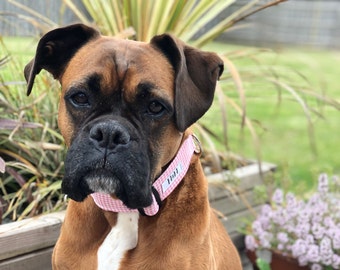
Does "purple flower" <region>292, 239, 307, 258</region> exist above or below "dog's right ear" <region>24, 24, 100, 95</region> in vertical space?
below

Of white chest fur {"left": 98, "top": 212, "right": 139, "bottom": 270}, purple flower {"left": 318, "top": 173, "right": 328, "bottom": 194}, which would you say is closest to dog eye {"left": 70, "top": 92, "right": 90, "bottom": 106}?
white chest fur {"left": 98, "top": 212, "right": 139, "bottom": 270}

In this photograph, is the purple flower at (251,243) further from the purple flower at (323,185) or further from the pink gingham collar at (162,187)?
the pink gingham collar at (162,187)

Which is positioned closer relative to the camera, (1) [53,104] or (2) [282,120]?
(1) [53,104]

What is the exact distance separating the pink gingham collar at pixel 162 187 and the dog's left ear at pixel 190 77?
189 millimetres

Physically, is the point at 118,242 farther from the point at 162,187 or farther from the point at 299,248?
the point at 299,248

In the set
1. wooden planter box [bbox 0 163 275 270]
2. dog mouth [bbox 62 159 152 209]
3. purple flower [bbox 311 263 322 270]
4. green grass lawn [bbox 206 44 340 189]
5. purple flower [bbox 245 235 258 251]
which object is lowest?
green grass lawn [bbox 206 44 340 189]

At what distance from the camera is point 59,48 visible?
2668 millimetres

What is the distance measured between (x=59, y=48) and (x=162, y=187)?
696 millimetres

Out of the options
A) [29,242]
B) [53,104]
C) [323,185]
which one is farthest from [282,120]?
[29,242]

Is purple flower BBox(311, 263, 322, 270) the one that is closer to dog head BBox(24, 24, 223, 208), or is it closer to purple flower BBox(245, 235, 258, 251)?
purple flower BBox(245, 235, 258, 251)

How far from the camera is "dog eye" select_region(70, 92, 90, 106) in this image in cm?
245

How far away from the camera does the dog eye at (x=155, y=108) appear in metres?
2.45

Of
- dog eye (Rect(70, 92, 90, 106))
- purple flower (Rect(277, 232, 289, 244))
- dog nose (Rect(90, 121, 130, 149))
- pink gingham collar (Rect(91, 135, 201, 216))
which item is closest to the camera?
dog nose (Rect(90, 121, 130, 149))

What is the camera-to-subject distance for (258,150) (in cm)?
402
